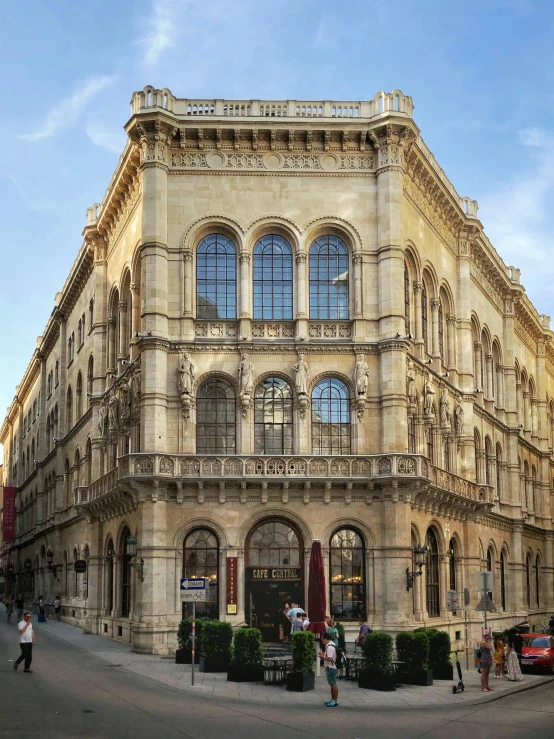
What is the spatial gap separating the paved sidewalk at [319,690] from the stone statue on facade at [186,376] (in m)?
9.83

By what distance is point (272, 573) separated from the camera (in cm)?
3759

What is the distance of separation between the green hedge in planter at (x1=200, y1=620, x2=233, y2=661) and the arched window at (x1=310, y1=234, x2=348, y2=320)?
1404 centimetres

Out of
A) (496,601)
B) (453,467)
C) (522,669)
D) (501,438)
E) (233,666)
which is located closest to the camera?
(233,666)

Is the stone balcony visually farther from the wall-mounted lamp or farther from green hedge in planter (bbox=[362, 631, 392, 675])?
green hedge in planter (bbox=[362, 631, 392, 675])

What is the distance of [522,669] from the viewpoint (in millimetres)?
35500

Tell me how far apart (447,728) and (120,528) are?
2344 centimetres

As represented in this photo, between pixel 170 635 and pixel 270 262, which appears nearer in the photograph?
pixel 170 635

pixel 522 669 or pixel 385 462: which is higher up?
pixel 385 462

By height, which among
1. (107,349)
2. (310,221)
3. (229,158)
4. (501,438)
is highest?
(229,158)

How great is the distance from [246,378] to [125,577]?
34.9 ft

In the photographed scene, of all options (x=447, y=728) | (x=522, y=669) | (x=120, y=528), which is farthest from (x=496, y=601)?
(x=447, y=728)

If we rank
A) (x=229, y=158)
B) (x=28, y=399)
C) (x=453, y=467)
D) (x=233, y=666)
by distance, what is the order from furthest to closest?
(x=28, y=399)
(x=453, y=467)
(x=229, y=158)
(x=233, y=666)

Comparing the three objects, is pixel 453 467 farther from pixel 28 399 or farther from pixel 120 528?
pixel 28 399

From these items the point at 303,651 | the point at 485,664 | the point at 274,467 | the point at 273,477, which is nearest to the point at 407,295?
the point at 274,467
